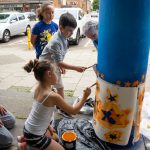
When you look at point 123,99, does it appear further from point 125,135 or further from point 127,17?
point 127,17

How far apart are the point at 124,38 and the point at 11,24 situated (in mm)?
11630

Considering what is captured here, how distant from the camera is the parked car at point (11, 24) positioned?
1256 centimetres

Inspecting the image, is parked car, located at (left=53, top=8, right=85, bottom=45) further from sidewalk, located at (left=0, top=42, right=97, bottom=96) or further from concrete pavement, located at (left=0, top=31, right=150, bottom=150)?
concrete pavement, located at (left=0, top=31, right=150, bottom=150)

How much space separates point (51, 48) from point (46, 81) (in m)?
0.89

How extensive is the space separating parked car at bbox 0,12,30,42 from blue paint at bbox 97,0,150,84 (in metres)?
10.3

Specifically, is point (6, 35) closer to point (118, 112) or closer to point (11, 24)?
point (11, 24)

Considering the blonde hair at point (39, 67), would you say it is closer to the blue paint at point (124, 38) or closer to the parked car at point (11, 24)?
the blue paint at point (124, 38)

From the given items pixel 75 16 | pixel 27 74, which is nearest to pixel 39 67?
pixel 27 74

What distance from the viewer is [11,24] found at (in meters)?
13.3

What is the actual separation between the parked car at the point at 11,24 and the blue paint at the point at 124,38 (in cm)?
1034

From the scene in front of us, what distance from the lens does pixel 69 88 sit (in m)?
5.66

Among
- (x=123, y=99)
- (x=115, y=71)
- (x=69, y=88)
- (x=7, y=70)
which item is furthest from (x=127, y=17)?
(x=7, y=70)

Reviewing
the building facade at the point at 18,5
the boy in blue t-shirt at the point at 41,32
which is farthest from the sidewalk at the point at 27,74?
the building facade at the point at 18,5

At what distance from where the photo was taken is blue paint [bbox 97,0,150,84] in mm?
2500
